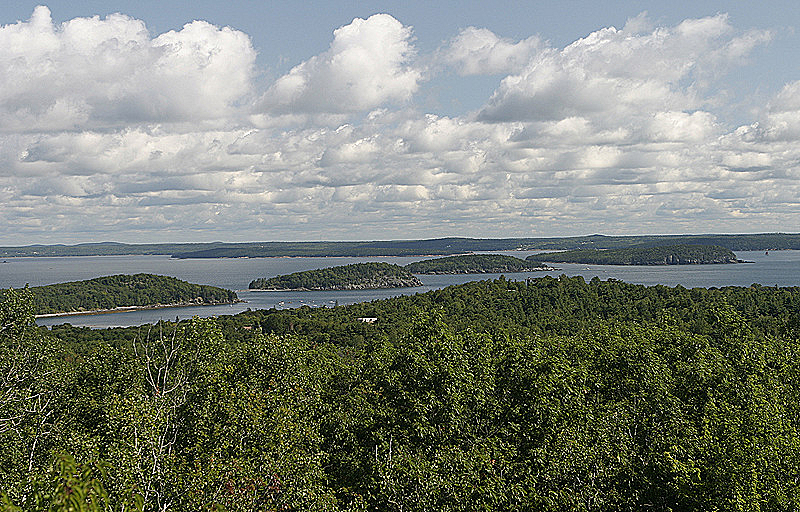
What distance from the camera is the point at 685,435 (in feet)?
66.7

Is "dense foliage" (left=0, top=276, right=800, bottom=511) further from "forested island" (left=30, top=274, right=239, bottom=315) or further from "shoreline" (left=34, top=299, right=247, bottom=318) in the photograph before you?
"forested island" (left=30, top=274, right=239, bottom=315)

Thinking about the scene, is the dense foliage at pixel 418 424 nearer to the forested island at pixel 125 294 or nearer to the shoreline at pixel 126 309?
the shoreline at pixel 126 309

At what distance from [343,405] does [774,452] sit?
12832mm

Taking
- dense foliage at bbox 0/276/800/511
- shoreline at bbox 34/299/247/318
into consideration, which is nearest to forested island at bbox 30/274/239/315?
shoreline at bbox 34/299/247/318

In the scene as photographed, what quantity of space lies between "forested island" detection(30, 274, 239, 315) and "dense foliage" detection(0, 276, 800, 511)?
150m

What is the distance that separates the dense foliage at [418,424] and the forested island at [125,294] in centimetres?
14960

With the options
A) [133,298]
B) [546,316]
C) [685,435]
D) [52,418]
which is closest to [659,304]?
[546,316]

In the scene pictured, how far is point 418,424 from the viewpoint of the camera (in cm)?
1958

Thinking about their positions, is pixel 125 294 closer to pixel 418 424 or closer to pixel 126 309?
pixel 126 309

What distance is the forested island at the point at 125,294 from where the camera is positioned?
531 ft

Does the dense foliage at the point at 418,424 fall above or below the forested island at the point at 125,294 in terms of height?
above

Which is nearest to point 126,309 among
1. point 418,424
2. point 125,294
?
point 125,294

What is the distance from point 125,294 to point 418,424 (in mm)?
166648

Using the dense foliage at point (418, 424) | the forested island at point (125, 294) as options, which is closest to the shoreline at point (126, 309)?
the forested island at point (125, 294)
